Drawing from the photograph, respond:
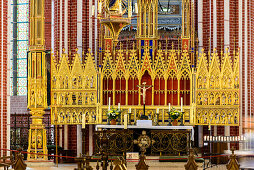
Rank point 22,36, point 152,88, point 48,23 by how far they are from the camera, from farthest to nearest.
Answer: point 22,36 < point 48,23 < point 152,88

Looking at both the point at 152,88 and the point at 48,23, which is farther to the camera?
the point at 48,23

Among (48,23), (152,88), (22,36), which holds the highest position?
(48,23)

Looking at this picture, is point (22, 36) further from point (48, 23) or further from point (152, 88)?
point (152, 88)

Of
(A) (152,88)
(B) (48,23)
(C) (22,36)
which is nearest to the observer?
→ (A) (152,88)

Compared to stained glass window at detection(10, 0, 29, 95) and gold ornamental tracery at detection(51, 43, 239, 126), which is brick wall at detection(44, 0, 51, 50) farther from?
gold ornamental tracery at detection(51, 43, 239, 126)

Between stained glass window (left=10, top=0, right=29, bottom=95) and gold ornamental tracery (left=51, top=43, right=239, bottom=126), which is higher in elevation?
stained glass window (left=10, top=0, right=29, bottom=95)

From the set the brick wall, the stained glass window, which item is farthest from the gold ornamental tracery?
the stained glass window

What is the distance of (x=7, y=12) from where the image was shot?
18484mm

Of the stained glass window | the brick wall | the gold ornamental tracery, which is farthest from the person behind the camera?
the stained glass window

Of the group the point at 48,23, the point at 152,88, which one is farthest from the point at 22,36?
the point at 152,88

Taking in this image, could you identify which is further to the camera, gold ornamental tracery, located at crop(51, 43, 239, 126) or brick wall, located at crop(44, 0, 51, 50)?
brick wall, located at crop(44, 0, 51, 50)

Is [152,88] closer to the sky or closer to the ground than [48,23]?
closer to the ground

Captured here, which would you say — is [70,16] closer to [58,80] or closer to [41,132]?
[58,80]

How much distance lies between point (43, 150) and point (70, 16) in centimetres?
584
